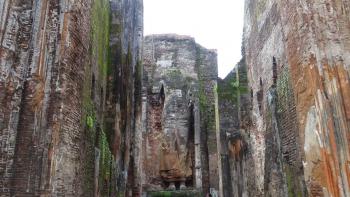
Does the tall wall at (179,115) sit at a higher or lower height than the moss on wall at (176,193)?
higher

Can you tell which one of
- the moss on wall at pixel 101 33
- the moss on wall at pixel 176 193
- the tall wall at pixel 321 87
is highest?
the moss on wall at pixel 101 33

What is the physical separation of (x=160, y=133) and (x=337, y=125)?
1273 centimetres

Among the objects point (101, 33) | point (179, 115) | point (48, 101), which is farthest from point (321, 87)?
point (179, 115)

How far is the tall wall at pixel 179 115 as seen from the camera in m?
16.5

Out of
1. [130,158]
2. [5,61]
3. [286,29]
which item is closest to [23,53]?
[5,61]

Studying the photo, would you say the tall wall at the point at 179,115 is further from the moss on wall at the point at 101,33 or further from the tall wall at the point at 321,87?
the tall wall at the point at 321,87

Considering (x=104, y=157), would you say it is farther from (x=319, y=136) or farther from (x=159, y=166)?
(x=159, y=166)

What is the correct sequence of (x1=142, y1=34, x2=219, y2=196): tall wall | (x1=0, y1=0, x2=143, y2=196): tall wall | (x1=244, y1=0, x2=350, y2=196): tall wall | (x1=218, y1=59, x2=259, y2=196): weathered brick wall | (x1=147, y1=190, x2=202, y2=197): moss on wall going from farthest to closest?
1. (x1=142, y1=34, x2=219, y2=196): tall wall
2. (x1=147, y1=190, x2=202, y2=197): moss on wall
3. (x1=218, y1=59, x2=259, y2=196): weathered brick wall
4. (x1=0, y1=0, x2=143, y2=196): tall wall
5. (x1=244, y1=0, x2=350, y2=196): tall wall

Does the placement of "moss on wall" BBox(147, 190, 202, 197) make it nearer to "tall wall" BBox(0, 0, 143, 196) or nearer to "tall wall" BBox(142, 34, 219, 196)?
"tall wall" BBox(142, 34, 219, 196)

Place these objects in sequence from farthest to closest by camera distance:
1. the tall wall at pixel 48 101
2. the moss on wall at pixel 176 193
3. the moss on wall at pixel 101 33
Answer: the moss on wall at pixel 176 193 → the moss on wall at pixel 101 33 → the tall wall at pixel 48 101

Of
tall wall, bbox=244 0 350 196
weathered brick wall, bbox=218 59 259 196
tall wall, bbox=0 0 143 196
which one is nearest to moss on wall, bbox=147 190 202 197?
weathered brick wall, bbox=218 59 259 196

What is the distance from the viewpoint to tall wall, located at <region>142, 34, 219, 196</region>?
54.0 feet

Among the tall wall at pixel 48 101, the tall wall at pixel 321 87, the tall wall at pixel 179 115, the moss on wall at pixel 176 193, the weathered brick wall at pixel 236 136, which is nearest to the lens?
the tall wall at pixel 321 87

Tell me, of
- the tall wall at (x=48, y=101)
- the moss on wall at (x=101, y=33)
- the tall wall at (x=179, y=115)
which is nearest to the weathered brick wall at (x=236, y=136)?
the tall wall at (x=179, y=115)
